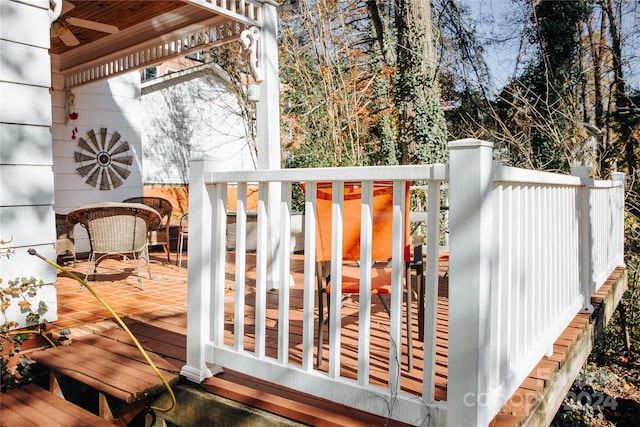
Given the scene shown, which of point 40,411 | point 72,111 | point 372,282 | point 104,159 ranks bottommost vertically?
point 40,411

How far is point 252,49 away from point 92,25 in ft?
7.72

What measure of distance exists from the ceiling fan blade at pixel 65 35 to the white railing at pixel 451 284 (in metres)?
3.92

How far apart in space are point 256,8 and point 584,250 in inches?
129

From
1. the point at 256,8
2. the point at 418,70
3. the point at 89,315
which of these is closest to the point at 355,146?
the point at 418,70

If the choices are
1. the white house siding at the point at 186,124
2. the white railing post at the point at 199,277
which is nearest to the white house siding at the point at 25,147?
→ the white railing post at the point at 199,277

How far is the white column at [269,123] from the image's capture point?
4.39 m

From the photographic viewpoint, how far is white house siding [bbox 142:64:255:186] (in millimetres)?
13054

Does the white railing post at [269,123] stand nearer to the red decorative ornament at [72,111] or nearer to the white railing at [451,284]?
the white railing at [451,284]

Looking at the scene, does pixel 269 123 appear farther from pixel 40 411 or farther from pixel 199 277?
pixel 40 411

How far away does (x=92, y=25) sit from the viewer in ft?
18.6

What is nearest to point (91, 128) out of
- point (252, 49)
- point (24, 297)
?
point (252, 49)

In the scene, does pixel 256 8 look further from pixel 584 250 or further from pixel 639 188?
pixel 639 188

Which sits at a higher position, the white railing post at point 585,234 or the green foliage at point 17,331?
the white railing post at point 585,234

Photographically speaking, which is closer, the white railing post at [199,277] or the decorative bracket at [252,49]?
the white railing post at [199,277]
